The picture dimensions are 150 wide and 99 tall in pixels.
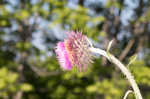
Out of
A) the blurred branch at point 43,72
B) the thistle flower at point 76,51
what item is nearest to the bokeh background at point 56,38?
the blurred branch at point 43,72

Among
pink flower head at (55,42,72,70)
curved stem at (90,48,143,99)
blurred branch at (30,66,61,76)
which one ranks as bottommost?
curved stem at (90,48,143,99)

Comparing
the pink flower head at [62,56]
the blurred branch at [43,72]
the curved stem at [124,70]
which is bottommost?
the curved stem at [124,70]

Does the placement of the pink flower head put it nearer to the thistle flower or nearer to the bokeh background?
the thistle flower

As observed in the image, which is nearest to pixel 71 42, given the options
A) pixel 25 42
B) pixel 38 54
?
pixel 25 42

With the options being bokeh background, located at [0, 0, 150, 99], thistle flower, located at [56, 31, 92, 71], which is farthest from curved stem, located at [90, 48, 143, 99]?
bokeh background, located at [0, 0, 150, 99]

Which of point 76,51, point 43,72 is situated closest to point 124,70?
point 76,51

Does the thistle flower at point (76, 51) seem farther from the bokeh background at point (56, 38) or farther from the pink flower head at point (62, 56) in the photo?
the bokeh background at point (56, 38)

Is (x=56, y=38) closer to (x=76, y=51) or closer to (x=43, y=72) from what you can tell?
(x=43, y=72)
